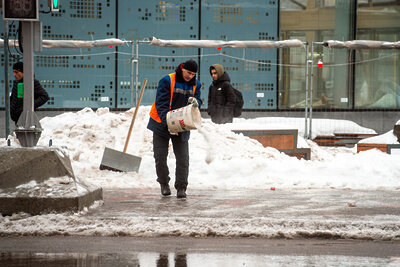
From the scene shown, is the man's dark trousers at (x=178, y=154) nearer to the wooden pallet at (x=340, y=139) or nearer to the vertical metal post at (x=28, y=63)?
the vertical metal post at (x=28, y=63)

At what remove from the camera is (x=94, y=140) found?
1263cm

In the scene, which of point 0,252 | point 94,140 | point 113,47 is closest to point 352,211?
point 0,252

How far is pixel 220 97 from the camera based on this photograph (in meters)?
14.9

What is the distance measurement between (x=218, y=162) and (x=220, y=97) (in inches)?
134

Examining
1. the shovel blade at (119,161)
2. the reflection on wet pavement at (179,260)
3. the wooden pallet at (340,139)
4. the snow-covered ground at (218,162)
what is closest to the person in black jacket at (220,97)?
the snow-covered ground at (218,162)

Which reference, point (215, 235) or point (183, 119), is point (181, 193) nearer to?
point (183, 119)

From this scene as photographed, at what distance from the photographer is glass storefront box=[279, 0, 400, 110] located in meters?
19.5

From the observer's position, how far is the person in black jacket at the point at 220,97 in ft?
48.2

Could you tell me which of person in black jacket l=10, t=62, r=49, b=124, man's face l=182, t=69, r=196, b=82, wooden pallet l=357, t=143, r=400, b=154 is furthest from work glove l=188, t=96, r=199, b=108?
wooden pallet l=357, t=143, r=400, b=154

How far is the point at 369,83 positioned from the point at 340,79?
101 centimetres

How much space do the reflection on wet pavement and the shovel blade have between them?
5915 millimetres

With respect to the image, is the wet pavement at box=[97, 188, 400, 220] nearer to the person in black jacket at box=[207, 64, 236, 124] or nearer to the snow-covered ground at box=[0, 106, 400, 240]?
the snow-covered ground at box=[0, 106, 400, 240]

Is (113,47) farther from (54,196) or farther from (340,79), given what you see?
(54,196)

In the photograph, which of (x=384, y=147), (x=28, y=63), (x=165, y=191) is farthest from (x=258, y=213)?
(x=384, y=147)
